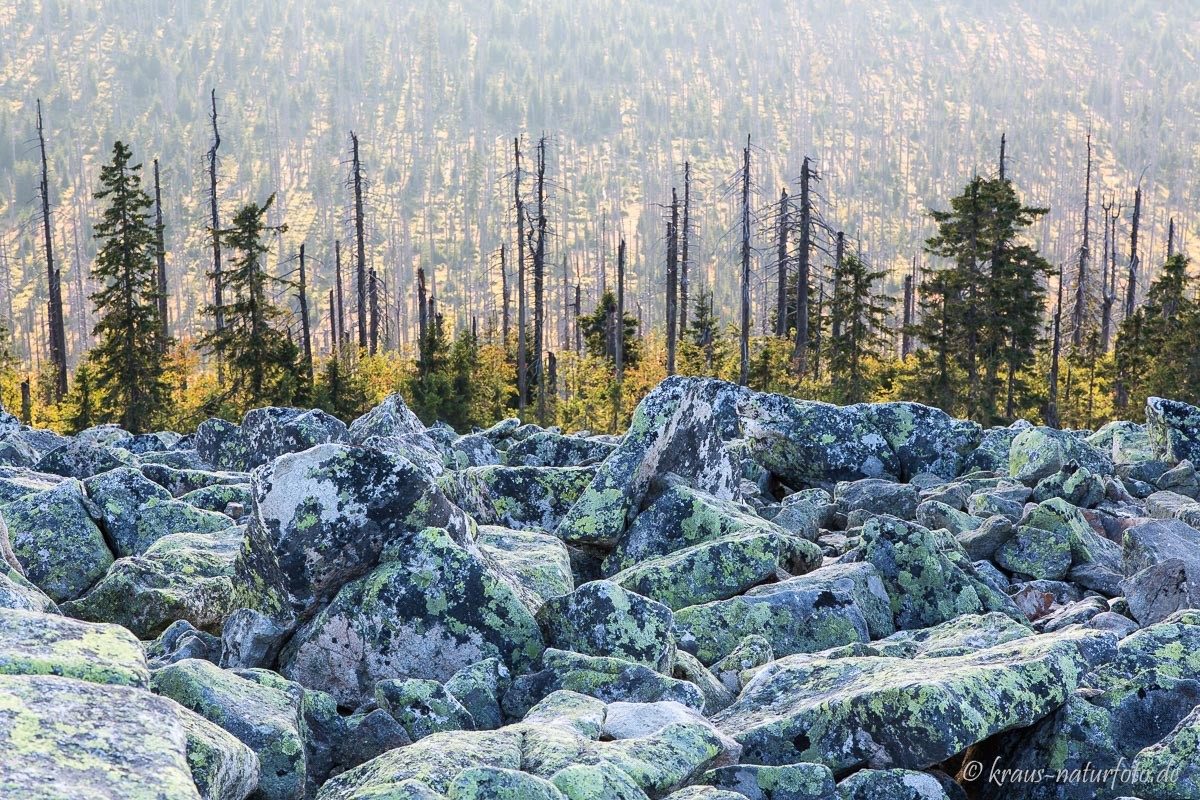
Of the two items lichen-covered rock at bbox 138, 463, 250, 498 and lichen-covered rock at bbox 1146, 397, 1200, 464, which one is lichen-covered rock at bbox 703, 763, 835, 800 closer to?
lichen-covered rock at bbox 138, 463, 250, 498

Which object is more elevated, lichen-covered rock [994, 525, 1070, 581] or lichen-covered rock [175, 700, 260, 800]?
lichen-covered rock [175, 700, 260, 800]

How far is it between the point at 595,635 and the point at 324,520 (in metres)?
1.94

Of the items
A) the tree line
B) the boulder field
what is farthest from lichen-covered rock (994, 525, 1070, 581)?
the tree line

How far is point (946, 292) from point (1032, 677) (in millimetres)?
44583

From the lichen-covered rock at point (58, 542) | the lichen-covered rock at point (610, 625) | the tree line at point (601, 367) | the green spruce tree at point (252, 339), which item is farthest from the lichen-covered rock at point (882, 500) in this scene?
the green spruce tree at point (252, 339)

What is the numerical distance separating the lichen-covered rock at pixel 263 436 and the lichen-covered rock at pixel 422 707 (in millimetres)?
7682

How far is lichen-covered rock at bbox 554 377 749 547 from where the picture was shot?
11.0 meters

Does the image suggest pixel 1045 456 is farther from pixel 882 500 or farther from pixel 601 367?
pixel 601 367

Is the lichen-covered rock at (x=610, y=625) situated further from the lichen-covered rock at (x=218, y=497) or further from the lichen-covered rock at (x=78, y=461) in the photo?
the lichen-covered rock at (x=78, y=461)

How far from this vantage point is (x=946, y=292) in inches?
1903

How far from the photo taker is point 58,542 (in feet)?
35.0

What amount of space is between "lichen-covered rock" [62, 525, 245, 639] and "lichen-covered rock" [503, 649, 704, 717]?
2.78 meters

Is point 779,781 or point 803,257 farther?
point 803,257

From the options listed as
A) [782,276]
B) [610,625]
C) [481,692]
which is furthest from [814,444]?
[782,276]
